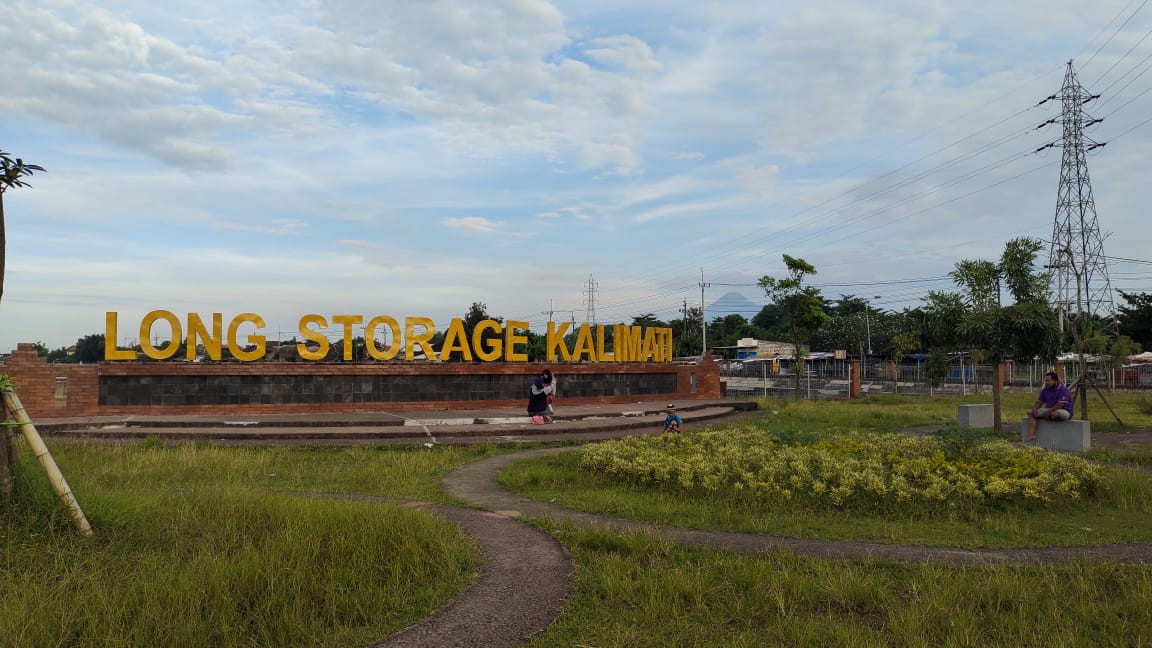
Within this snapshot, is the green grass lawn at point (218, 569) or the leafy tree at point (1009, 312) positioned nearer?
the green grass lawn at point (218, 569)

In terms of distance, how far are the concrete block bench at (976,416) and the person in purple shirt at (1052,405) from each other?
3.32 meters

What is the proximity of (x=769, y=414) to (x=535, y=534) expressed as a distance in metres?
18.0

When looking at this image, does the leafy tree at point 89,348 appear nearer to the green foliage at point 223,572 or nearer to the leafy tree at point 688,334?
the leafy tree at point 688,334

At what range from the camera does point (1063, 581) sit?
5742mm

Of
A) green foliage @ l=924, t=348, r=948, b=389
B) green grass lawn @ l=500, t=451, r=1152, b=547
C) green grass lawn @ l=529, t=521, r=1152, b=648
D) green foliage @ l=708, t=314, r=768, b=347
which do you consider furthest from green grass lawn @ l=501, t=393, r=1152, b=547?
green foliage @ l=708, t=314, r=768, b=347

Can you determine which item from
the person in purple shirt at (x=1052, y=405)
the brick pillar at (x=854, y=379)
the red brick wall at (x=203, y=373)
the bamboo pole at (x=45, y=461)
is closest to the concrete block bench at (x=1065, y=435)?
the person in purple shirt at (x=1052, y=405)

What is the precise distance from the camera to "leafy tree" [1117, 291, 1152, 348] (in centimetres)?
5250

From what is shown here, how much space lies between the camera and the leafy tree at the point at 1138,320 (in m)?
52.5

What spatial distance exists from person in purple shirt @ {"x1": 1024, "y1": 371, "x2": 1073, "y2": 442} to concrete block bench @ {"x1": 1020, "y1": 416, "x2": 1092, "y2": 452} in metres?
0.12

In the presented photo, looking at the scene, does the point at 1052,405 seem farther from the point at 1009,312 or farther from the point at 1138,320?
the point at 1138,320

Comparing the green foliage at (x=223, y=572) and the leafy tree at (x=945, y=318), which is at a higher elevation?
the leafy tree at (x=945, y=318)

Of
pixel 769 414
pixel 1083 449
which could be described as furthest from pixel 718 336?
pixel 1083 449

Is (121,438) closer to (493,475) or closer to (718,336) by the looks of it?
(493,475)

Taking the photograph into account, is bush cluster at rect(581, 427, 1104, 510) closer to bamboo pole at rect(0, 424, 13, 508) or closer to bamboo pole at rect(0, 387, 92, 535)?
bamboo pole at rect(0, 387, 92, 535)
